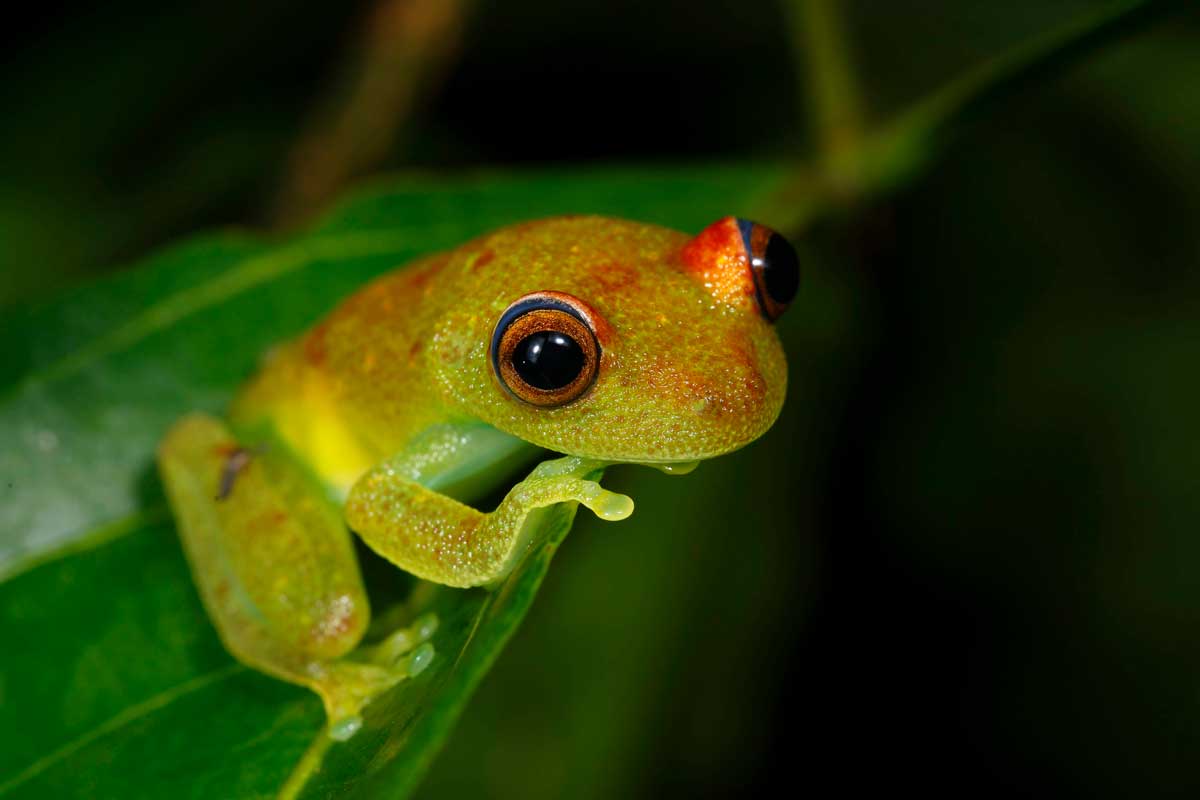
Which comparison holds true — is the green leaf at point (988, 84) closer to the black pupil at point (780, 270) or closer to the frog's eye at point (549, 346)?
the black pupil at point (780, 270)

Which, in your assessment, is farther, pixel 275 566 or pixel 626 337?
pixel 275 566

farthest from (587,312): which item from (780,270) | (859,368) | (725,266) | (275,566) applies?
(859,368)

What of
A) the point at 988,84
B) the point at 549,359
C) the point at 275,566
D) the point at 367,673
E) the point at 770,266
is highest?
the point at 988,84

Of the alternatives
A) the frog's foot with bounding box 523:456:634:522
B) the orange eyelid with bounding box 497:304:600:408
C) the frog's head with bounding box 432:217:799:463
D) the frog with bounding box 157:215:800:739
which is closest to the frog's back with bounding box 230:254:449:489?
the frog with bounding box 157:215:800:739

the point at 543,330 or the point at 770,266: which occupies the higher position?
the point at 770,266

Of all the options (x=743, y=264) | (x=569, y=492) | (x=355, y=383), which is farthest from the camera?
(x=355, y=383)

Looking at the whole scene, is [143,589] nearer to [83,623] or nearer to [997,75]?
[83,623]

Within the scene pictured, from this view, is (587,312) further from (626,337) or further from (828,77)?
(828,77)
